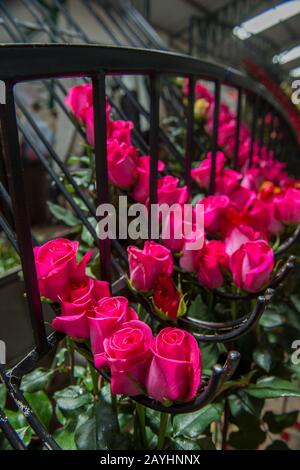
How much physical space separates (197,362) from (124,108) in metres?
1.08

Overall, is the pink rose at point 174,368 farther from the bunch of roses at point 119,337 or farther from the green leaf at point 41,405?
the green leaf at point 41,405

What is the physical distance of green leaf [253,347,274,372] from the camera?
2.10 ft

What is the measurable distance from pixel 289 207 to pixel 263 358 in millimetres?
325

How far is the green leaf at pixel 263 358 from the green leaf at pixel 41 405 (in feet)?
1.24

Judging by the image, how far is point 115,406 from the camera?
52cm

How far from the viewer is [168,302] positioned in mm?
492

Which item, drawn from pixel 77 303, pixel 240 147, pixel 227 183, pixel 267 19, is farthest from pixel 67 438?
pixel 267 19

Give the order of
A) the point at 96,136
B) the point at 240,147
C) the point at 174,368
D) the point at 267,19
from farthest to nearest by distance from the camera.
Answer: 1. the point at 267,19
2. the point at 240,147
3. the point at 96,136
4. the point at 174,368

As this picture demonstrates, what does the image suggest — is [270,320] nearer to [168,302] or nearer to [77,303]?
[168,302]

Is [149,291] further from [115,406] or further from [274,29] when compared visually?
[274,29]

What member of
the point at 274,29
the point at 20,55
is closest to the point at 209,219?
the point at 20,55

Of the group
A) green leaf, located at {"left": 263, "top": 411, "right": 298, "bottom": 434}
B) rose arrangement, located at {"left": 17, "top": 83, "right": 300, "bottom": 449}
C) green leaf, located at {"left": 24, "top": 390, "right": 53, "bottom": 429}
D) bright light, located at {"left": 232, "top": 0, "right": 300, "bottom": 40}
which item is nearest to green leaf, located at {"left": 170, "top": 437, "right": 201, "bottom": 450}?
rose arrangement, located at {"left": 17, "top": 83, "right": 300, "bottom": 449}

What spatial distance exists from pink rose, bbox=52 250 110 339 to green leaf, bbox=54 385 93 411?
0.57 feet

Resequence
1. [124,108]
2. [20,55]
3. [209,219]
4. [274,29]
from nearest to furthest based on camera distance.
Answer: [20,55]
[209,219]
[124,108]
[274,29]
